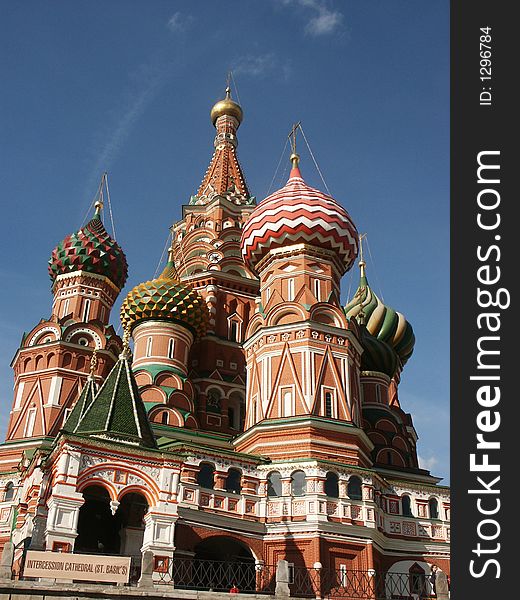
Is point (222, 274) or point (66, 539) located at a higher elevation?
point (222, 274)

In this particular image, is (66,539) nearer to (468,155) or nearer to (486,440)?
(486,440)

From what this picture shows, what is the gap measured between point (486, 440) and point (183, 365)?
19.4 metres

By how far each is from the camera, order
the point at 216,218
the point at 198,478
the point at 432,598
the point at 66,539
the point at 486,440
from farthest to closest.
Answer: the point at 216,218, the point at 432,598, the point at 198,478, the point at 66,539, the point at 486,440

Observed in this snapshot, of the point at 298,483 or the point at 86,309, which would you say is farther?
the point at 86,309

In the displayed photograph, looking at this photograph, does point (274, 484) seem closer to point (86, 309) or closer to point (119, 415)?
point (119, 415)

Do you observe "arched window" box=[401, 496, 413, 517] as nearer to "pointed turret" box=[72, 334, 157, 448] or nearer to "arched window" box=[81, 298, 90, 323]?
"pointed turret" box=[72, 334, 157, 448]

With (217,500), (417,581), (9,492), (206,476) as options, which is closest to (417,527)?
(417,581)

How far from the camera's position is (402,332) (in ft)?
105

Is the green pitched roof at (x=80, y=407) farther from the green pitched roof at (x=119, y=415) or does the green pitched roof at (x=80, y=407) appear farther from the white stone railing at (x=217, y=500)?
the white stone railing at (x=217, y=500)

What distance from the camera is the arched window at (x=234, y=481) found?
20131 millimetres

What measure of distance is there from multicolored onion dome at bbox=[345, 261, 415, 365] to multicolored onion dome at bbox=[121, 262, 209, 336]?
25.4 feet

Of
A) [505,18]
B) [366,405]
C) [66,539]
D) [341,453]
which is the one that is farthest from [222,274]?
[505,18]

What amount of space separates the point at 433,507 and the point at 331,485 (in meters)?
4.25

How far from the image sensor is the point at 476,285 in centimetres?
878
